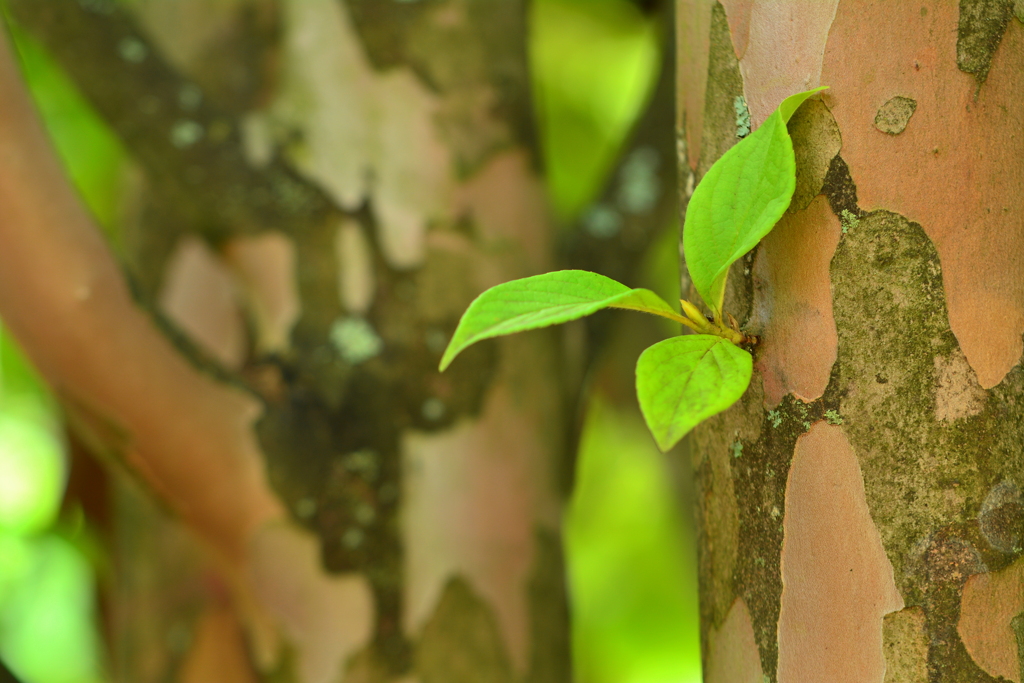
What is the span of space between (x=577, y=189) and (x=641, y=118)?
40.9 inches

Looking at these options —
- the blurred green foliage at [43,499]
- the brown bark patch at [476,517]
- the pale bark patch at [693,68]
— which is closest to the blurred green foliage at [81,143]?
the blurred green foliage at [43,499]

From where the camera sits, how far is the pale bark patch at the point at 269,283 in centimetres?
83

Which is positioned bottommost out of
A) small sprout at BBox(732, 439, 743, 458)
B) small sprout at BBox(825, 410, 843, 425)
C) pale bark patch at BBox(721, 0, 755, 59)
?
small sprout at BBox(732, 439, 743, 458)

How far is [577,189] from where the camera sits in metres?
2.20

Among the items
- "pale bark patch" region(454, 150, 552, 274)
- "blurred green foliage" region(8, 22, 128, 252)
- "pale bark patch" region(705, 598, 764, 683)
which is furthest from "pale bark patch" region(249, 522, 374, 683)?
"blurred green foliage" region(8, 22, 128, 252)

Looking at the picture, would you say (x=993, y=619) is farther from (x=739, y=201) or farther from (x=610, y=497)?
(x=610, y=497)

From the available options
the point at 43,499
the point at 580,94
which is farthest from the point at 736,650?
the point at 580,94

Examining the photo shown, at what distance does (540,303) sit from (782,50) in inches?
6.5

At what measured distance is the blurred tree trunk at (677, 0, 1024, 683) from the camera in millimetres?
353

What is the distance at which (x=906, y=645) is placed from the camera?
0.35 m

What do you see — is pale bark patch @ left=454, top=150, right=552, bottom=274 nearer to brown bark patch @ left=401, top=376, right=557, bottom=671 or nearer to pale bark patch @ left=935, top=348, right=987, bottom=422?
brown bark patch @ left=401, top=376, right=557, bottom=671

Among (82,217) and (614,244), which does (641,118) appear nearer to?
(614,244)

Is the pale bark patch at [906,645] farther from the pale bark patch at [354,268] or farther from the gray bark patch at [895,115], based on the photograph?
the pale bark patch at [354,268]

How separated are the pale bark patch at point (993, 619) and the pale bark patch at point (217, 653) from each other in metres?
0.67
